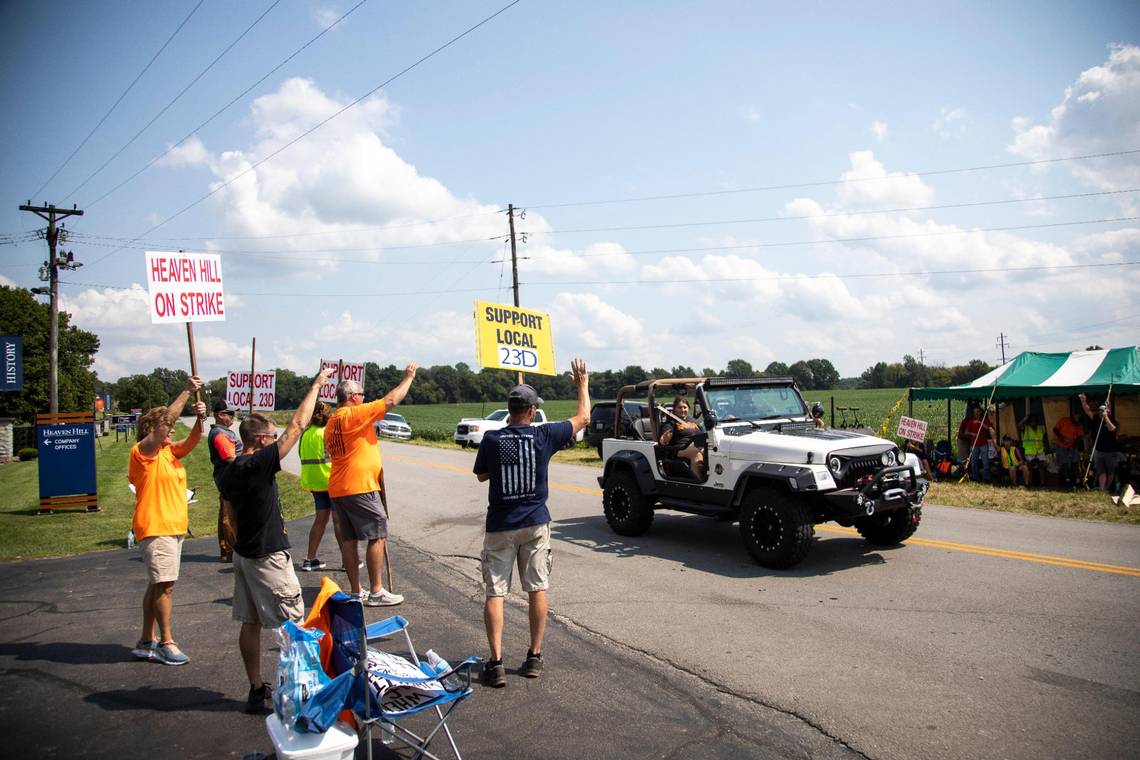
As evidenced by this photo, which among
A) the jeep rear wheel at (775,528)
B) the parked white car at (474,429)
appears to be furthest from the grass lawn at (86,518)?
the parked white car at (474,429)

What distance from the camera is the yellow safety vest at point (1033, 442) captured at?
14.2 meters

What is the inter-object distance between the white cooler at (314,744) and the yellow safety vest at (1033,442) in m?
14.9

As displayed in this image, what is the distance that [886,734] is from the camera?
12.8 ft

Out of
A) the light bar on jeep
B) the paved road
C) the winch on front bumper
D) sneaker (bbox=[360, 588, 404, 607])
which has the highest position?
the light bar on jeep

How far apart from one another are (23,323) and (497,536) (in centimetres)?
6067

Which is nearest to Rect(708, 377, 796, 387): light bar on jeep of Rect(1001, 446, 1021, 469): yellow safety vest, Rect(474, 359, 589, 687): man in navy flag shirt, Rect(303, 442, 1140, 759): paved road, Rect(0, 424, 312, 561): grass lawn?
Rect(303, 442, 1140, 759): paved road

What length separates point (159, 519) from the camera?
5277 mm

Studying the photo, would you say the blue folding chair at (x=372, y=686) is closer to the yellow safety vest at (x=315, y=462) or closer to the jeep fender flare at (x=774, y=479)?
the jeep fender flare at (x=774, y=479)

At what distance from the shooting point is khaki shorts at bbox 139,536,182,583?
511cm

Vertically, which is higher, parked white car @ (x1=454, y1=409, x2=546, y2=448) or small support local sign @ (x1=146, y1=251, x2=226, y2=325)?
small support local sign @ (x1=146, y1=251, x2=226, y2=325)

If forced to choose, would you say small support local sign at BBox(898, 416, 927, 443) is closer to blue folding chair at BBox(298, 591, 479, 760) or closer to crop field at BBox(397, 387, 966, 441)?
crop field at BBox(397, 387, 966, 441)

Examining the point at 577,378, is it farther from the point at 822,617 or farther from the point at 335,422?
the point at 822,617

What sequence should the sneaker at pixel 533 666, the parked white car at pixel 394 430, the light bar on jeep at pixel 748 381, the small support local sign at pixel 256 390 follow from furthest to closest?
the parked white car at pixel 394 430, the small support local sign at pixel 256 390, the light bar on jeep at pixel 748 381, the sneaker at pixel 533 666

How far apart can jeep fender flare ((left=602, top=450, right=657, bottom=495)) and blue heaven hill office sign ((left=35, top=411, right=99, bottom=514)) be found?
10759mm
